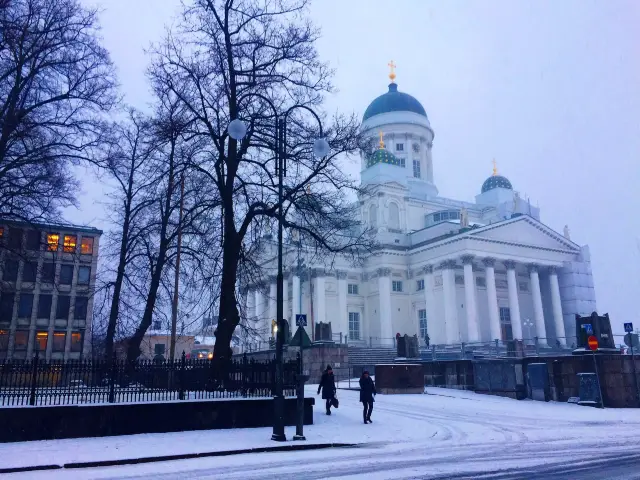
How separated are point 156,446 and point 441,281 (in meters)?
44.8

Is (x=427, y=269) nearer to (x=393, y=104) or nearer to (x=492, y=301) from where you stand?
(x=492, y=301)

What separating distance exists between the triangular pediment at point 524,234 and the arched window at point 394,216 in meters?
11.8

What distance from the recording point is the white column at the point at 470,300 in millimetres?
48656

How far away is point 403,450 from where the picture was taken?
38.4ft

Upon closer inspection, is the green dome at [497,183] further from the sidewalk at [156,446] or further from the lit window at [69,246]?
the sidewalk at [156,446]

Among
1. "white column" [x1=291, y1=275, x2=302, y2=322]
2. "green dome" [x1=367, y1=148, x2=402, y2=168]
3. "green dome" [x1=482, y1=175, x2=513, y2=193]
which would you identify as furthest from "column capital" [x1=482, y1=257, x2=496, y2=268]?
"green dome" [x1=482, y1=175, x2=513, y2=193]

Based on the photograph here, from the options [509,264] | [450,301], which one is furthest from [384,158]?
[450,301]

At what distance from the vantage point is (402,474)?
8742mm

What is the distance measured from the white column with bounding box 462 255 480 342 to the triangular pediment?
2.72 meters

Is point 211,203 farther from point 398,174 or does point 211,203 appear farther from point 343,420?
point 398,174

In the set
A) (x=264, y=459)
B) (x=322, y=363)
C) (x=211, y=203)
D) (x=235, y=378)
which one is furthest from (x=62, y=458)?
(x=322, y=363)

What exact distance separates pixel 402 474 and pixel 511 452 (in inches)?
146

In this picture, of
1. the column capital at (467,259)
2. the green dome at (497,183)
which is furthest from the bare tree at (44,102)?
the green dome at (497,183)

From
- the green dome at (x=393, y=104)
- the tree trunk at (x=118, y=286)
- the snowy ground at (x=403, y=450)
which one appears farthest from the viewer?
the green dome at (x=393, y=104)
